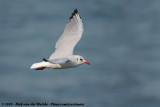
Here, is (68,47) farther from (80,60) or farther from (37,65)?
(37,65)

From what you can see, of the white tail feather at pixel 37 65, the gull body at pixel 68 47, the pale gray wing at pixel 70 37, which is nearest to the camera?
the gull body at pixel 68 47

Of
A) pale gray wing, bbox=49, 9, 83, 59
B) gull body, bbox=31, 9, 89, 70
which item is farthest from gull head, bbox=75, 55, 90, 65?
pale gray wing, bbox=49, 9, 83, 59

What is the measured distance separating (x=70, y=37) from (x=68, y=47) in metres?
0.79

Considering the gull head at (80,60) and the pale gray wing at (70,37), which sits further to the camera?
the pale gray wing at (70,37)

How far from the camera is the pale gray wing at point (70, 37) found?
18812 mm

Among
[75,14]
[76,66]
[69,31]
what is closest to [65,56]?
[76,66]

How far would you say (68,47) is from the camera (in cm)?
1916

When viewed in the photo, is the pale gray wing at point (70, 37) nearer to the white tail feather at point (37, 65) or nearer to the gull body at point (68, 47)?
the gull body at point (68, 47)

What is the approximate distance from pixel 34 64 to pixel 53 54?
4.81 ft

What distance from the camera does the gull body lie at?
1753 cm

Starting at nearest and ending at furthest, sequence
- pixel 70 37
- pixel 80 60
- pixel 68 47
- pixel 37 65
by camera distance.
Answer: pixel 37 65
pixel 80 60
pixel 68 47
pixel 70 37

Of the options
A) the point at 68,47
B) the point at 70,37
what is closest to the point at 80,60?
the point at 68,47

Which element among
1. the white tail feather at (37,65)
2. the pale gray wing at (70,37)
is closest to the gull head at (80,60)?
the pale gray wing at (70,37)

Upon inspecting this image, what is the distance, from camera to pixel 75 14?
2042cm
